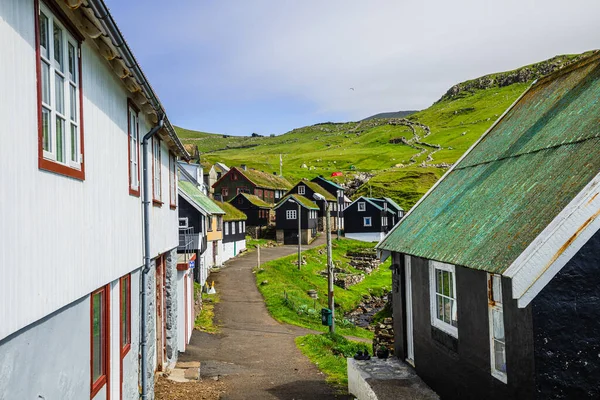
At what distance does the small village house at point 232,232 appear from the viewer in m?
49.6

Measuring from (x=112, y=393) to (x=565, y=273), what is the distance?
23.2ft

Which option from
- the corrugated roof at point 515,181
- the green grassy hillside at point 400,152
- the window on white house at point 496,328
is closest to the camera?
the corrugated roof at point 515,181

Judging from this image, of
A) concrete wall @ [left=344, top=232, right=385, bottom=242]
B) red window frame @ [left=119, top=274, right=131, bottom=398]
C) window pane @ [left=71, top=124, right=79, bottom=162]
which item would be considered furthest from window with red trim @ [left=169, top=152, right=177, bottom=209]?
concrete wall @ [left=344, top=232, right=385, bottom=242]

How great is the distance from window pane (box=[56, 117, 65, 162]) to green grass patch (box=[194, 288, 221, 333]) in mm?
18254

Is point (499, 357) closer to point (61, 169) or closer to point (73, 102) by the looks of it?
point (61, 169)

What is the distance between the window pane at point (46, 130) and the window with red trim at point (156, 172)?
692cm

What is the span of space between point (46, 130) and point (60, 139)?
466 mm

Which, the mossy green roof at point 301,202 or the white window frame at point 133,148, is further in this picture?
the mossy green roof at point 301,202

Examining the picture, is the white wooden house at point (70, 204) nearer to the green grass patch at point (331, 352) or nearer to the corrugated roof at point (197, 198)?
the green grass patch at point (331, 352)

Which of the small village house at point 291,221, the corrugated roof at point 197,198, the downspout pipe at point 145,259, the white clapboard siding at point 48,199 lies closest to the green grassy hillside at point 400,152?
the small village house at point 291,221

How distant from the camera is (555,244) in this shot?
6.52 m

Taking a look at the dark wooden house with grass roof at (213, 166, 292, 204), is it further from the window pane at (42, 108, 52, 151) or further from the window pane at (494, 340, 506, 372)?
the window pane at (42, 108, 52, 151)

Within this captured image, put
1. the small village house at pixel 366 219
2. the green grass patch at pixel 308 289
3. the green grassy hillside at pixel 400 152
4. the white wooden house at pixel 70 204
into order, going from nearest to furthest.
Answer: the white wooden house at pixel 70 204 → the green grass patch at pixel 308 289 → the small village house at pixel 366 219 → the green grassy hillside at pixel 400 152

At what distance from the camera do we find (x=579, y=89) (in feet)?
32.3
